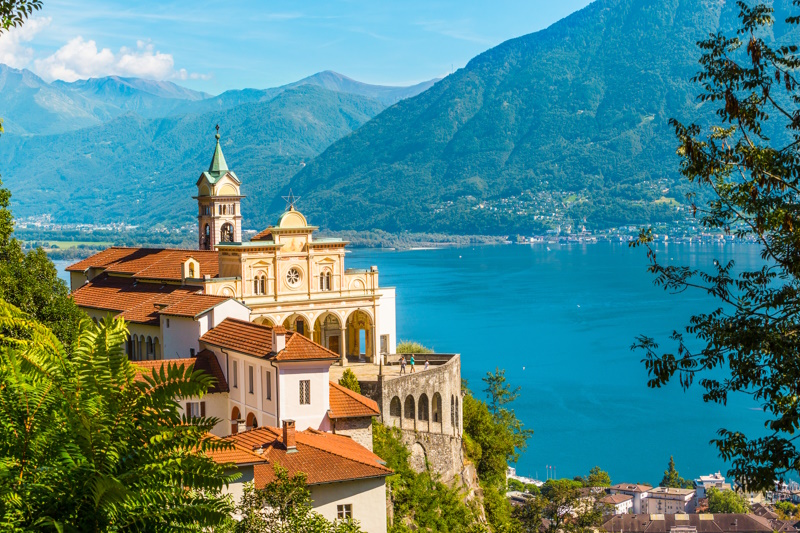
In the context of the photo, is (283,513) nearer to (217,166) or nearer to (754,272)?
(754,272)

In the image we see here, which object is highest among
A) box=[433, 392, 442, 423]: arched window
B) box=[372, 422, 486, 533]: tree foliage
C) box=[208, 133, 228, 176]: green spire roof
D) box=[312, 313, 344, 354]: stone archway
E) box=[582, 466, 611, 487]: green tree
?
box=[208, 133, 228, 176]: green spire roof

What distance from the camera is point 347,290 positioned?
45688 millimetres

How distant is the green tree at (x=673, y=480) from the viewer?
268ft

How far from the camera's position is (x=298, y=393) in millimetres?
27875

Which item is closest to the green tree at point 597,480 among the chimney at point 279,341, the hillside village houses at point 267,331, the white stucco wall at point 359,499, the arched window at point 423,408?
the hillside village houses at point 267,331

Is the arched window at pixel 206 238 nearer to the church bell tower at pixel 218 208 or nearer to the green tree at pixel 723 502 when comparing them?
the church bell tower at pixel 218 208

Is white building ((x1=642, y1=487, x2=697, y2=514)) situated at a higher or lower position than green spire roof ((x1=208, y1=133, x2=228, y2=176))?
lower

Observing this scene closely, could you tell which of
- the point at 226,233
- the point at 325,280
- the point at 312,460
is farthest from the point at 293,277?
the point at 312,460

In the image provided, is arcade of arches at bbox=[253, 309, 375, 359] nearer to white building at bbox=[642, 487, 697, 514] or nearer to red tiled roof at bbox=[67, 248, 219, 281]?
red tiled roof at bbox=[67, 248, 219, 281]

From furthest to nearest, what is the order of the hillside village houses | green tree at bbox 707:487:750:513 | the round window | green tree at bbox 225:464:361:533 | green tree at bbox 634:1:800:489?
green tree at bbox 707:487:750:513
the round window
the hillside village houses
green tree at bbox 225:464:361:533
green tree at bbox 634:1:800:489

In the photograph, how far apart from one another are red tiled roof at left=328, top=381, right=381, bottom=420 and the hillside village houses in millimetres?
33

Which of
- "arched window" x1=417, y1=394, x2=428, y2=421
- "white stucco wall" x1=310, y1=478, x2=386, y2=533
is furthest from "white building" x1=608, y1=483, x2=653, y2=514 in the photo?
"white stucco wall" x1=310, y1=478, x2=386, y2=533

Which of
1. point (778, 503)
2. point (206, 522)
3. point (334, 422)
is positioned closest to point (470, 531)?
point (334, 422)

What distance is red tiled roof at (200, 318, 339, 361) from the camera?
91.3 feet
